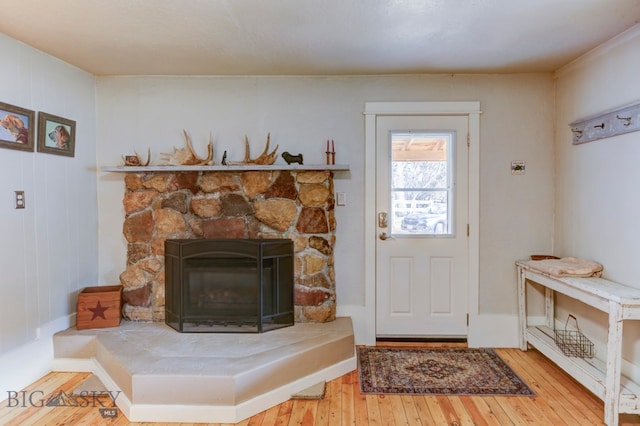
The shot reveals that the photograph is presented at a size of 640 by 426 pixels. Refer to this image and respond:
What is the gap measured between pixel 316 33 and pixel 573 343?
2.87 metres

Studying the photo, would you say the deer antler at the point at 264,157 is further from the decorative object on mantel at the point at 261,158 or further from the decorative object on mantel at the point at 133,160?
the decorative object on mantel at the point at 133,160

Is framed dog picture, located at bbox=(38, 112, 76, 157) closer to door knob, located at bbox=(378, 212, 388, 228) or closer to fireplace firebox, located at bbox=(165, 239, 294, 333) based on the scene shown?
fireplace firebox, located at bbox=(165, 239, 294, 333)

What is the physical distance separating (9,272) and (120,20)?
5.78 feet

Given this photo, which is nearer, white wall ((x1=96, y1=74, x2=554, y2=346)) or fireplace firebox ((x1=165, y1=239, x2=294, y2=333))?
fireplace firebox ((x1=165, y1=239, x2=294, y2=333))

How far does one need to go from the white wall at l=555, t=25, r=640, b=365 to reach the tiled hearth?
1.84 metres

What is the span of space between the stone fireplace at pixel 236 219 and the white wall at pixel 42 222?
0.39 metres

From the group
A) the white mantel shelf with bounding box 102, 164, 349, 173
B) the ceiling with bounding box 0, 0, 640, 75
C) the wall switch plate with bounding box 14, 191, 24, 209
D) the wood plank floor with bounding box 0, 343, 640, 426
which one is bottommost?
the wood plank floor with bounding box 0, 343, 640, 426

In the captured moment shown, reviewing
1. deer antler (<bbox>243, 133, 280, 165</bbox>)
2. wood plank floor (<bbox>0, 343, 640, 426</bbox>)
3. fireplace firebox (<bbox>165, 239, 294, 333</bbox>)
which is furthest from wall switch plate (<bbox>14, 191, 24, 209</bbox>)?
deer antler (<bbox>243, 133, 280, 165</bbox>)

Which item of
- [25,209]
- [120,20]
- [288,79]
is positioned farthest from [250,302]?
[120,20]

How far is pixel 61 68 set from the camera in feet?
9.36

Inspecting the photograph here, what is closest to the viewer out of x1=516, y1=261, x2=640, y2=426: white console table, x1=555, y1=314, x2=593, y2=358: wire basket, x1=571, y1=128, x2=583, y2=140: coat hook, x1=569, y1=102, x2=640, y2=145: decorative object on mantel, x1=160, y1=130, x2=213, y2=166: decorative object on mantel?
x1=516, y1=261, x2=640, y2=426: white console table

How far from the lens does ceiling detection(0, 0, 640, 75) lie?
6.66 feet

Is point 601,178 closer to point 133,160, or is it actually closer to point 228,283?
point 228,283

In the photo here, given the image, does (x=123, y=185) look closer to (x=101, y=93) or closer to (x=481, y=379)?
(x=101, y=93)
